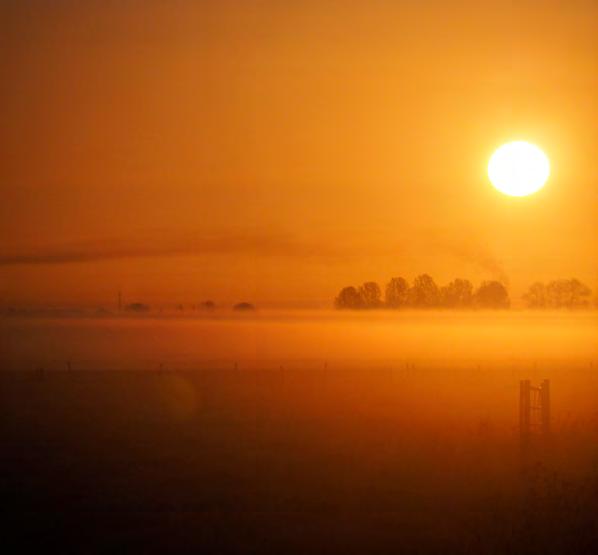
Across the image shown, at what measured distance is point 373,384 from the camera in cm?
2820

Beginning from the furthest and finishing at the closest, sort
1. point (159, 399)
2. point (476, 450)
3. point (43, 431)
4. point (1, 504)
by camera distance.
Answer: point (159, 399)
point (43, 431)
point (476, 450)
point (1, 504)

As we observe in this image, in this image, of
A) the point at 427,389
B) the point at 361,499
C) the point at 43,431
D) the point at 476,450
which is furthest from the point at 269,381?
the point at 361,499

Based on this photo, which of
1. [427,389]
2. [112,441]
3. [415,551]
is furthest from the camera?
[427,389]

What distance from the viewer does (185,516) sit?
1161 cm

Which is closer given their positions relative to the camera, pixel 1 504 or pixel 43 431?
pixel 1 504

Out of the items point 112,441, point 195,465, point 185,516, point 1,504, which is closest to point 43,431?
point 112,441

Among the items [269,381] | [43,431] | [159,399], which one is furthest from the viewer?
[269,381]

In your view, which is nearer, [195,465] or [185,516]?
[185,516]

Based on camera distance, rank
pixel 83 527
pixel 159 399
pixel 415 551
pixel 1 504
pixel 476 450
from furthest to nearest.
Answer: pixel 159 399 → pixel 476 450 → pixel 1 504 → pixel 83 527 → pixel 415 551

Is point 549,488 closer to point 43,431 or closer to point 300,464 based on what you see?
point 300,464

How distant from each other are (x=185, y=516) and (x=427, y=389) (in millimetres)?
16262

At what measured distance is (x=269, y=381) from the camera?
29.0 m

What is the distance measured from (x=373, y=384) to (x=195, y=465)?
14.0 m

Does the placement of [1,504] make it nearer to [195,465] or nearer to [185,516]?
[185,516]
